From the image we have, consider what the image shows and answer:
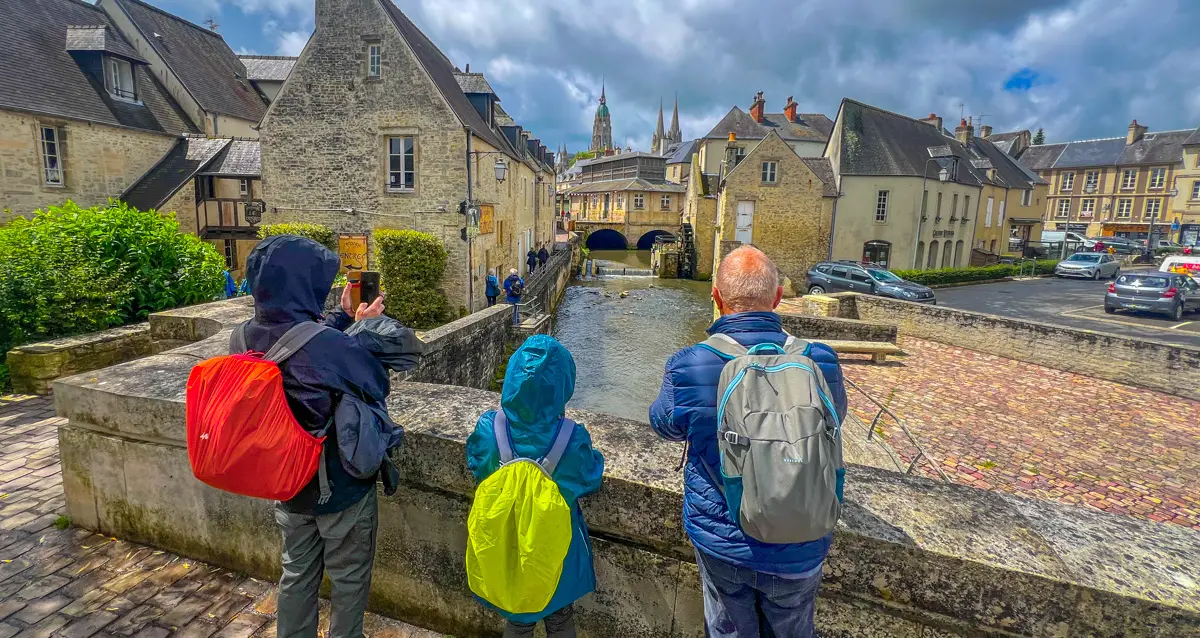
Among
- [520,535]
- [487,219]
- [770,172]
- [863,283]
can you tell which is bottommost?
[863,283]

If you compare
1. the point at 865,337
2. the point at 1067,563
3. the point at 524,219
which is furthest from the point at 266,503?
the point at 524,219

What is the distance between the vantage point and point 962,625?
1.98 meters

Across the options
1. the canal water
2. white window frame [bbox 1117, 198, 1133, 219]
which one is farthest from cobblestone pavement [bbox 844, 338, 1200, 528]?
white window frame [bbox 1117, 198, 1133, 219]

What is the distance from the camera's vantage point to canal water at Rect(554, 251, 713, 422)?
15102mm

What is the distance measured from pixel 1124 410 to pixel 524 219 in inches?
927

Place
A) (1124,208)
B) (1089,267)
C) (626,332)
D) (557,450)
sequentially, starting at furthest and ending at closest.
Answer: (1124,208)
(1089,267)
(626,332)
(557,450)

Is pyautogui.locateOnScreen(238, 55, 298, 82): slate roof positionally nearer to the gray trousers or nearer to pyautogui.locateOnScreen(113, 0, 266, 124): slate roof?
pyautogui.locateOnScreen(113, 0, 266, 124): slate roof

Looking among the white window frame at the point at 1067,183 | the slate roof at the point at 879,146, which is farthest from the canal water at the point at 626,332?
the white window frame at the point at 1067,183

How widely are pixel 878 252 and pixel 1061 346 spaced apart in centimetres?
2030

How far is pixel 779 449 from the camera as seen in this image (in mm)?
1599

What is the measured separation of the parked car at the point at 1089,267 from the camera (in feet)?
111

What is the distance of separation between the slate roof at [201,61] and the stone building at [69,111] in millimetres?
1722

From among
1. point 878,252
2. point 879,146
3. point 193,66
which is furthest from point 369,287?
point 879,146

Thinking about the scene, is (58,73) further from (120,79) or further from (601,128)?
(601,128)
